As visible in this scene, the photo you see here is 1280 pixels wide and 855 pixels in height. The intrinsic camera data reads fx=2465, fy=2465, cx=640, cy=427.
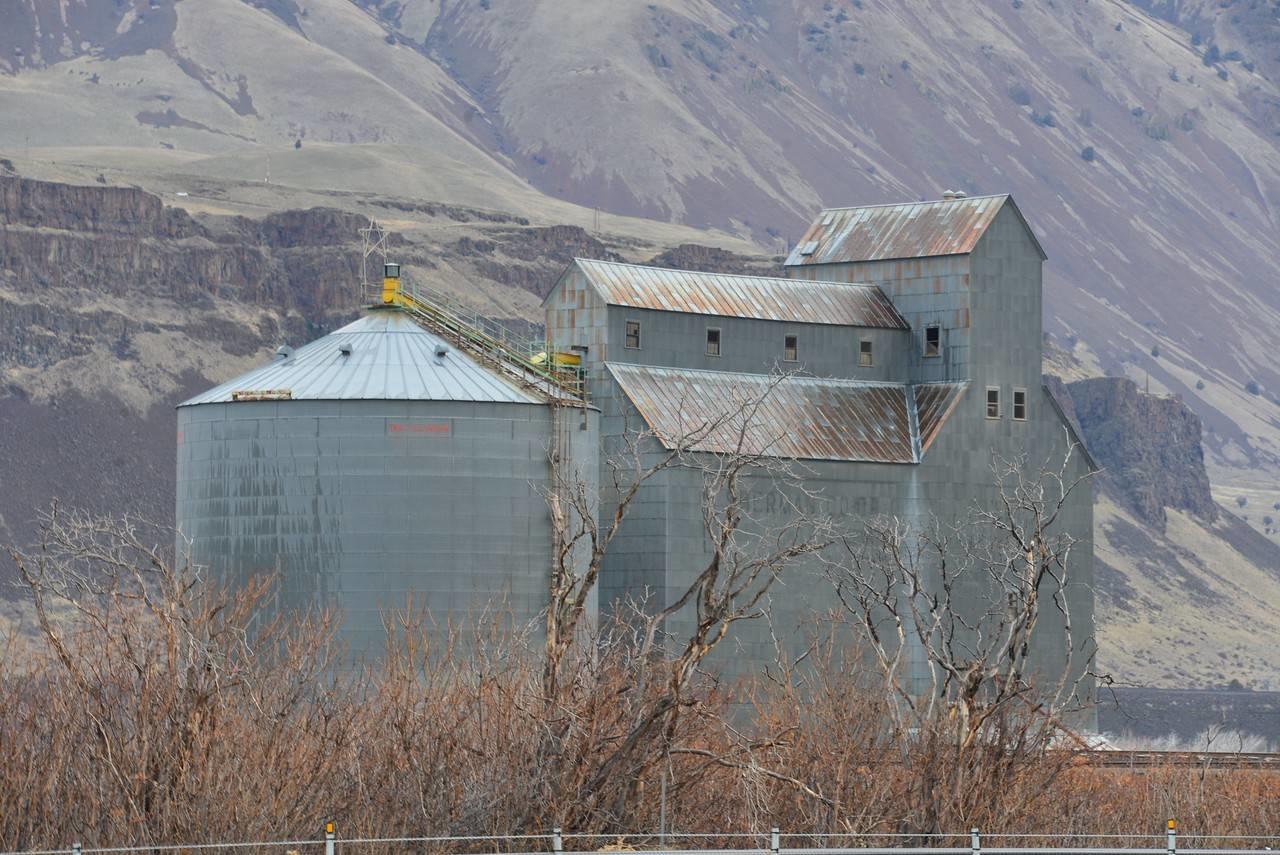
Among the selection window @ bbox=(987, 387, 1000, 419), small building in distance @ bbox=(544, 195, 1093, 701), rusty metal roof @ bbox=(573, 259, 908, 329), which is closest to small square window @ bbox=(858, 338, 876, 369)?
small building in distance @ bbox=(544, 195, 1093, 701)

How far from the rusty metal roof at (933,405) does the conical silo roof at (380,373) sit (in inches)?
659

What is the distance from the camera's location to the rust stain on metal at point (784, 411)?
76000mm

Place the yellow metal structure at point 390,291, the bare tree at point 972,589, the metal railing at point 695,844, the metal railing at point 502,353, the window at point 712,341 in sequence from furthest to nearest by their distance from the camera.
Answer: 1. the window at point 712,341
2. the yellow metal structure at point 390,291
3. the metal railing at point 502,353
4. the bare tree at point 972,589
5. the metal railing at point 695,844

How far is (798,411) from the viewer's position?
7931cm

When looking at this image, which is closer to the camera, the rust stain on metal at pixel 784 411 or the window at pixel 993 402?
the rust stain on metal at pixel 784 411

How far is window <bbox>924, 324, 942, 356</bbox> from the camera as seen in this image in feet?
273

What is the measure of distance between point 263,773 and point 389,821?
9.10 feet

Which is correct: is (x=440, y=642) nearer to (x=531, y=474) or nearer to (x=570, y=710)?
(x=531, y=474)

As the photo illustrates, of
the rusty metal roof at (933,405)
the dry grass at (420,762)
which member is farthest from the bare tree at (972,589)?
the dry grass at (420,762)

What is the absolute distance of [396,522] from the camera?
6669cm

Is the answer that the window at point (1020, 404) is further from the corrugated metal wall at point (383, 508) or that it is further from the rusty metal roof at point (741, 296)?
the corrugated metal wall at point (383, 508)

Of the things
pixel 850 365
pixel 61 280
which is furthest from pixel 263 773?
pixel 61 280

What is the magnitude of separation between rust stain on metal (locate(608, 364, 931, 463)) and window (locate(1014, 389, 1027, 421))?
326 centimetres

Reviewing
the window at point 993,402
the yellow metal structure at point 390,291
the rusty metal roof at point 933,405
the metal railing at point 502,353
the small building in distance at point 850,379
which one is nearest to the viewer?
the metal railing at point 502,353
